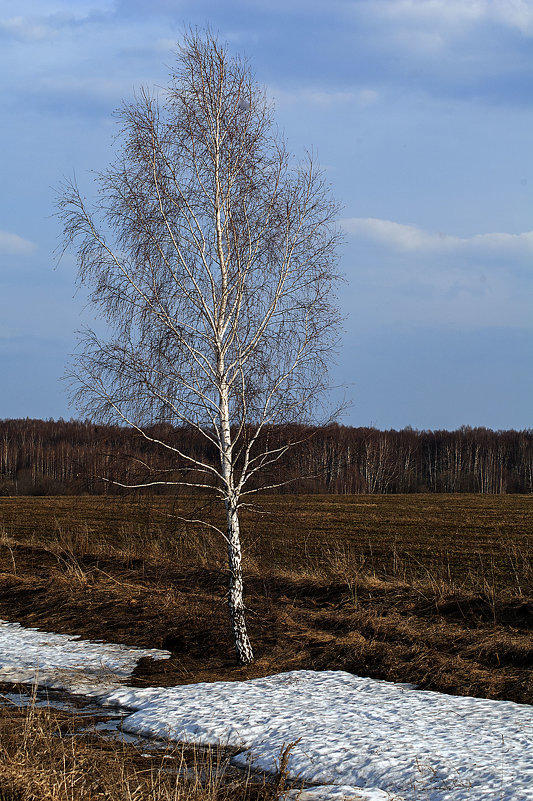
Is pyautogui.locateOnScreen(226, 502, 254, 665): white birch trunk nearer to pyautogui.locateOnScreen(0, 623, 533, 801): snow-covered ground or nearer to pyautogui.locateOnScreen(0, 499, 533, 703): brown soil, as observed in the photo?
pyautogui.locateOnScreen(0, 499, 533, 703): brown soil

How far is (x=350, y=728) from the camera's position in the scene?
661cm

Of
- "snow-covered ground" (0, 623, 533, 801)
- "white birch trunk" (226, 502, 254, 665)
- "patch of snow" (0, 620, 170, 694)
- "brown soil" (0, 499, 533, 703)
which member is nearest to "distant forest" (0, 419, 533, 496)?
"brown soil" (0, 499, 533, 703)

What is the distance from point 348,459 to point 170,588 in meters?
5.50

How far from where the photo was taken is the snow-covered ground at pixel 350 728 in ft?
17.5

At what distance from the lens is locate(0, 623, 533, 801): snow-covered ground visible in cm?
532

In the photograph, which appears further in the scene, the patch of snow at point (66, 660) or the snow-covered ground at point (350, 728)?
the patch of snow at point (66, 660)

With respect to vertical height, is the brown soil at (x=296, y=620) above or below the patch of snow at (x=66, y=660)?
above

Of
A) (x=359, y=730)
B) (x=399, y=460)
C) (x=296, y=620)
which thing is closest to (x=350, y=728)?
(x=359, y=730)

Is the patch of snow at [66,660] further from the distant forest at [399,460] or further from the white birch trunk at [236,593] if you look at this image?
the distant forest at [399,460]

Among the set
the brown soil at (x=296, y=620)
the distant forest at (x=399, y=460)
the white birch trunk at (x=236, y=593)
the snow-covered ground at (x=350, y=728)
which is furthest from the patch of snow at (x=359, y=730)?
the distant forest at (x=399, y=460)

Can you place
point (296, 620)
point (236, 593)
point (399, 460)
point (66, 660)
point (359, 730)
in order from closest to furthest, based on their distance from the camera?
point (359, 730)
point (236, 593)
point (66, 660)
point (296, 620)
point (399, 460)

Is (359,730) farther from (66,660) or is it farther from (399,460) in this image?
(399,460)

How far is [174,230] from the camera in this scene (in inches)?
379

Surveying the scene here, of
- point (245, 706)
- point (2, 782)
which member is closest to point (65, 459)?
point (245, 706)
